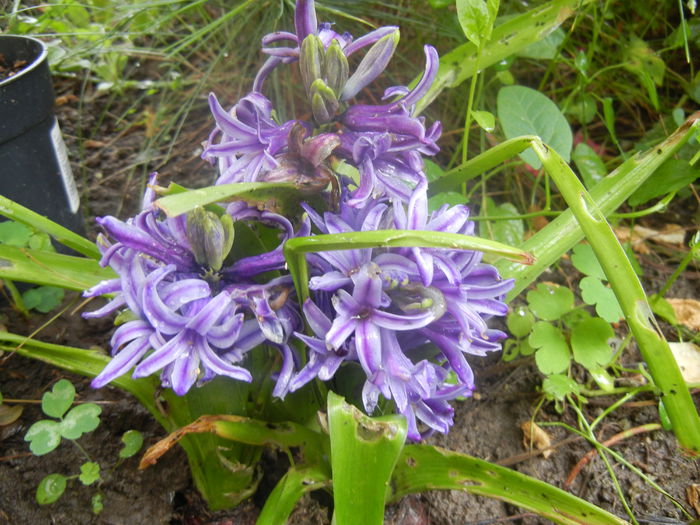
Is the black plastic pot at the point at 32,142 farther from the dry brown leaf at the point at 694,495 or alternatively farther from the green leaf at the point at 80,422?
the dry brown leaf at the point at 694,495

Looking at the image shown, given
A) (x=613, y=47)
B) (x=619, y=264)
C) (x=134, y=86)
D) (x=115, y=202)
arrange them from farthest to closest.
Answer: (x=134, y=86) < (x=613, y=47) < (x=115, y=202) < (x=619, y=264)

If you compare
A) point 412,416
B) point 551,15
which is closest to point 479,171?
point 412,416

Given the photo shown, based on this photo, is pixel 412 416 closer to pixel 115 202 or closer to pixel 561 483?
pixel 561 483

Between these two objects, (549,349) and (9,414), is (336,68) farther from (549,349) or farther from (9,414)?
(9,414)

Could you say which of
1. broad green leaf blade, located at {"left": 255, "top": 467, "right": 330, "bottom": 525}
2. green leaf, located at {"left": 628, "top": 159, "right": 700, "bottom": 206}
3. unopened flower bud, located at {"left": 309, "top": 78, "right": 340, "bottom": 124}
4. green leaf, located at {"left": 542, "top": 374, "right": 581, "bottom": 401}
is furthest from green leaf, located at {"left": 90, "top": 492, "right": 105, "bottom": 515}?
green leaf, located at {"left": 628, "top": 159, "right": 700, "bottom": 206}

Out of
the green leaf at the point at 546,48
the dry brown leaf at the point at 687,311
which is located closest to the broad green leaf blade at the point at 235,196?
the green leaf at the point at 546,48

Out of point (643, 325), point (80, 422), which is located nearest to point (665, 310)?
point (643, 325)
